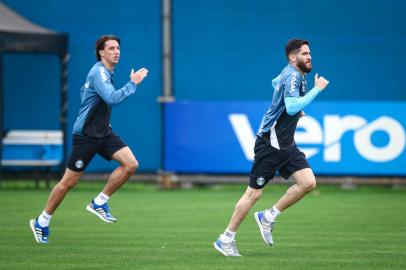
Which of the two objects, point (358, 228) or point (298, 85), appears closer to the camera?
point (298, 85)

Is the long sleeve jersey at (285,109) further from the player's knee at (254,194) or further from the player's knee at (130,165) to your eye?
the player's knee at (130,165)

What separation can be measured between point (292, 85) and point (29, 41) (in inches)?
422

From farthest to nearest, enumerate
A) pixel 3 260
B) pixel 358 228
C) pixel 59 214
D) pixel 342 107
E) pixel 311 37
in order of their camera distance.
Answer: pixel 311 37 < pixel 342 107 < pixel 59 214 < pixel 358 228 < pixel 3 260

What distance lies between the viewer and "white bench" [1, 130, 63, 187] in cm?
1966

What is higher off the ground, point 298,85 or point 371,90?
point 298,85

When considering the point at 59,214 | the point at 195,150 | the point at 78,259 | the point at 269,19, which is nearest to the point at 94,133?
the point at 78,259

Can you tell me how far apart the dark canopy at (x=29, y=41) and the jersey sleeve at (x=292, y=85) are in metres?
10.5

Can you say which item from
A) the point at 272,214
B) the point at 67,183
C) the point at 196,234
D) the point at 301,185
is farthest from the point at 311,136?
the point at 301,185

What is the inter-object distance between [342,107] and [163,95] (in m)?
3.51

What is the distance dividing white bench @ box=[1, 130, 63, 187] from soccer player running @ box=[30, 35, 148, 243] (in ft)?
28.5

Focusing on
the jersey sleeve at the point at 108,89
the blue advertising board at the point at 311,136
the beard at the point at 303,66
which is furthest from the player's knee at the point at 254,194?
the blue advertising board at the point at 311,136

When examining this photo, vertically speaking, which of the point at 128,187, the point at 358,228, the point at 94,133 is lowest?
the point at 128,187

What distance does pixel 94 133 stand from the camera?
10.9 meters

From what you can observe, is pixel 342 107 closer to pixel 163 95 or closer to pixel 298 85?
pixel 163 95
